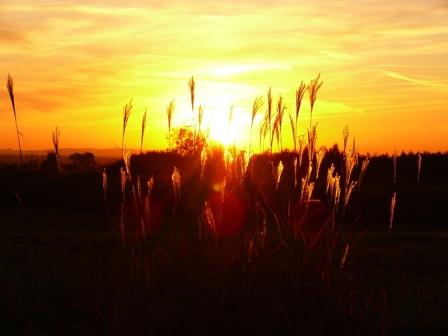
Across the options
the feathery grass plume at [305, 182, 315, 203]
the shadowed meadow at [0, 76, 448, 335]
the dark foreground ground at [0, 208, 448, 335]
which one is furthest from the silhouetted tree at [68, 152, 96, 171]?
the feathery grass plume at [305, 182, 315, 203]

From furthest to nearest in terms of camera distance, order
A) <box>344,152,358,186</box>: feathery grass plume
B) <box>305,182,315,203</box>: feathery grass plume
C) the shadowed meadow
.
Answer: <box>344,152,358,186</box>: feathery grass plume
<box>305,182,315,203</box>: feathery grass plume
the shadowed meadow

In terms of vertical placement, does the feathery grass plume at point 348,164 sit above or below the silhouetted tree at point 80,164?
above

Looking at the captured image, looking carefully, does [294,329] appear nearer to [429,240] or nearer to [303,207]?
[303,207]

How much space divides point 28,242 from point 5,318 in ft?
22.6

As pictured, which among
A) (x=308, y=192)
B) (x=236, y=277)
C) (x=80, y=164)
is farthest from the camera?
(x=80, y=164)

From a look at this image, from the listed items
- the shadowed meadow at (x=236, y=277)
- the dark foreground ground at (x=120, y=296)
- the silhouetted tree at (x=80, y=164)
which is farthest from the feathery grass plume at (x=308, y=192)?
the silhouetted tree at (x=80, y=164)

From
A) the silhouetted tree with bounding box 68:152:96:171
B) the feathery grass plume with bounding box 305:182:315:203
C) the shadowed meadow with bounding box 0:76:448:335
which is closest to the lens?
the shadowed meadow with bounding box 0:76:448:335

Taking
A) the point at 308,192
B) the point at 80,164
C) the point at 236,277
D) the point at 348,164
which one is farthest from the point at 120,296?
the point at 80,164

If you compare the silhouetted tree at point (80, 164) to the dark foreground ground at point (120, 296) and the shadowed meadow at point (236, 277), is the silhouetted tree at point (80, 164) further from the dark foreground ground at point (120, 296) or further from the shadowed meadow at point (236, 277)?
the shadowed meadow at point (236, 277)

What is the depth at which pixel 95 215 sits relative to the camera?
22297mm

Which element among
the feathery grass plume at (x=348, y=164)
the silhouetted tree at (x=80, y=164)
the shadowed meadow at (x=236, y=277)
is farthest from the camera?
the silhouetted tree at (x=80, y=164)

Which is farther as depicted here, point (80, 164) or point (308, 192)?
point (80, 164)

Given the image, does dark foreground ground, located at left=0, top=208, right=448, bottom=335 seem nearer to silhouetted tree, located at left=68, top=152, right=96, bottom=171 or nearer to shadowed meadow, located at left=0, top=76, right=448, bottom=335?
shadowed meadow, located at left=0, top=76, right=448, bottom=335

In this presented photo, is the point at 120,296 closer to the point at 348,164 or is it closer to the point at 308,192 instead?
the point at 308,192
